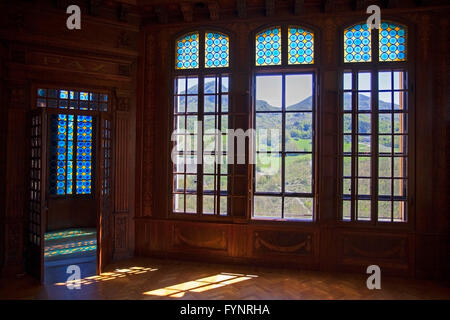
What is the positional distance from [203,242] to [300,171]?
1.73m

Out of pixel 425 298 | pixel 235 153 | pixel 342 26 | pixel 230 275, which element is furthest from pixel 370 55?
pixel 230 275

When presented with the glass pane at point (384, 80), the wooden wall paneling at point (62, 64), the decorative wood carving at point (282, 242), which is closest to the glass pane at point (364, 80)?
the glass pane at point (384, 80)

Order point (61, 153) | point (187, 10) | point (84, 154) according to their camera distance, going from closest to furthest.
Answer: point (187, 10) → point (61, 153) → point (84, 154)

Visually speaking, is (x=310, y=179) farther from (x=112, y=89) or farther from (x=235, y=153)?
(x=112, y=89)

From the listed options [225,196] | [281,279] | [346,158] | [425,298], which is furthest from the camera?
[225,196]

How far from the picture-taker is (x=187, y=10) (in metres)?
4.48

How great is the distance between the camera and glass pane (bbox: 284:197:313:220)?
4.32m

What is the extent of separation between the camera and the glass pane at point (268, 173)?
173 inches

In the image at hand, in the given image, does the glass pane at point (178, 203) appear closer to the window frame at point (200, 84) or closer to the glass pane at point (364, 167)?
the window frame at point (200, 84)

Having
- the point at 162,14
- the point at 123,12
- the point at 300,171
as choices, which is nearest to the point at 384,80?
the point at 300,171

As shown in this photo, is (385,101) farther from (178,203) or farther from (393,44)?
(178,203)

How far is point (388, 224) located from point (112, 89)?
4.28m

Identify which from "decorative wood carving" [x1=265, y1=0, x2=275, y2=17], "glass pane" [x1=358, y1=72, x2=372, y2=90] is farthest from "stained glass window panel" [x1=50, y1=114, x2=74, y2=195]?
"glass pane" [x1=358, y1=72, x2=372, y2=90]

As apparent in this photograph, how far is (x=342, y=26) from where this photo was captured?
4242 millimetres
